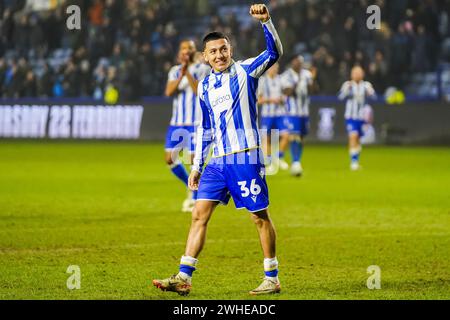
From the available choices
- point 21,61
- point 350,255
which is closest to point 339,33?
point 21,61

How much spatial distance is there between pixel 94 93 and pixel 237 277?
2303cm

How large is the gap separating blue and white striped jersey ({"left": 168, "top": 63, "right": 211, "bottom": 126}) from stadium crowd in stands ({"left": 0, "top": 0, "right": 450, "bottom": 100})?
14394 mm

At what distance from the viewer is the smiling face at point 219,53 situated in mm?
7527

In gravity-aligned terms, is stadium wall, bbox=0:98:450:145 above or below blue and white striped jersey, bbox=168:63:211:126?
below

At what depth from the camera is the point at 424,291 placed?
770 centimetres

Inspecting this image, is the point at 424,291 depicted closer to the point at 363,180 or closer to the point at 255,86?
the point at 255,86

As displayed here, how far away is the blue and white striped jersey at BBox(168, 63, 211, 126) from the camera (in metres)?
13.5

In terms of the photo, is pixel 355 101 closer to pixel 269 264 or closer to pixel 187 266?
pixel 269 264

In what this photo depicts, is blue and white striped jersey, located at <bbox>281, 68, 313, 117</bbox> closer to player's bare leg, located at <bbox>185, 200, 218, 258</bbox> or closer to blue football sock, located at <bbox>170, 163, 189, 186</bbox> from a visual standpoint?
blue football sock, located at <bbox>170, 163, 189, 186</bbox>

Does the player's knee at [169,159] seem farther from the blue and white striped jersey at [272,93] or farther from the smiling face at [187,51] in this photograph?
the blue and white striped jersey at [272,93]

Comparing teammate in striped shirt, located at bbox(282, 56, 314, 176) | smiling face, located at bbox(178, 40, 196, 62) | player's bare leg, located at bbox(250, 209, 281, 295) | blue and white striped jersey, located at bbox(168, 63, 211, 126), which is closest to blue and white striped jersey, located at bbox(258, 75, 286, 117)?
teammate in striped shirt, located at bbox(282, 56, 314, 176)

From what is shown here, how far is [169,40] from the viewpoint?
30.9 meters

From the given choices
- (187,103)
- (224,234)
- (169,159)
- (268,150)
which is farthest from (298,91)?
(224,234)

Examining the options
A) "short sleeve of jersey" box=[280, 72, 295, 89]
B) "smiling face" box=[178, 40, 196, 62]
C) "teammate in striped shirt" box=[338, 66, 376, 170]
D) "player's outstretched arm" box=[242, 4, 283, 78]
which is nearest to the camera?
"player's outstretched arm" box=[242, 4, 283, 78]
